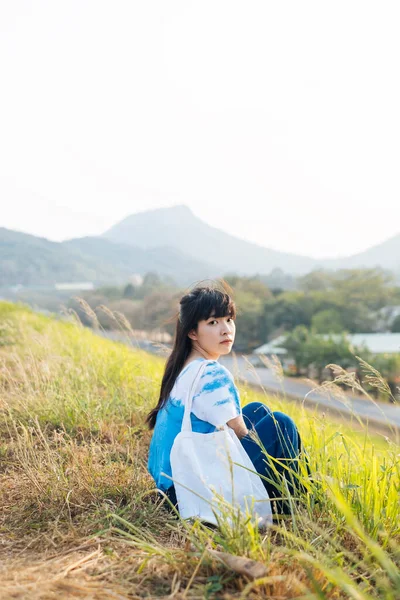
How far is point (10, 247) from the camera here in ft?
264

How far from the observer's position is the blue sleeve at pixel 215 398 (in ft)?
7.84


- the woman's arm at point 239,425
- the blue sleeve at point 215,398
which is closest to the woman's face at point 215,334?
the blue sleeve at point 215,398

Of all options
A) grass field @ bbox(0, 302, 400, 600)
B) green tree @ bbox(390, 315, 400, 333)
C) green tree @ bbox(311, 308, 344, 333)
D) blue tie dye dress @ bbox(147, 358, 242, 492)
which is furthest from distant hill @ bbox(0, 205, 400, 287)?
green tree @ bbox(311, 308, 344, 333)

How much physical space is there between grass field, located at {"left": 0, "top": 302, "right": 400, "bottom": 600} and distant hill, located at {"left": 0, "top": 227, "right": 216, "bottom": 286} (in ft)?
172

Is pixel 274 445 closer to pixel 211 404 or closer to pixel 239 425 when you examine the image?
pixel 239 425

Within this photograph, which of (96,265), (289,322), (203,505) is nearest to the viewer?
(203,505)

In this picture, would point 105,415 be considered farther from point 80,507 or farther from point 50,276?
point 50,276

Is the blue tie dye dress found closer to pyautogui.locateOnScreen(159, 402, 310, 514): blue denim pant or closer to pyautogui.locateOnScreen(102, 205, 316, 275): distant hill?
pyautogui.locateOnScreen(159, 402, 310, 514): blue denim pant

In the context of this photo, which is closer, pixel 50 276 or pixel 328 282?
pixel 328 282

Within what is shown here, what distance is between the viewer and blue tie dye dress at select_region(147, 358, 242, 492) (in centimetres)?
239

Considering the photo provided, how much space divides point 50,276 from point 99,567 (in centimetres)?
8587

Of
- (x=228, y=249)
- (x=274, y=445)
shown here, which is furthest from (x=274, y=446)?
(x=228, y=249)

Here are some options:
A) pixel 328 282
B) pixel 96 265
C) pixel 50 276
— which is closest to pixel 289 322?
pixel 328 282

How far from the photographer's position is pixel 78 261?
10225 centimetres
